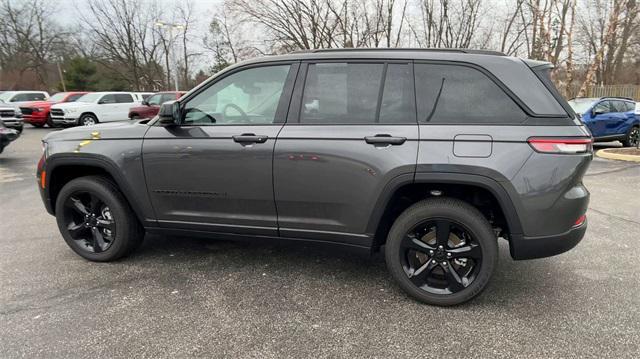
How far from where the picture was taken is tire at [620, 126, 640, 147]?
11.1 m

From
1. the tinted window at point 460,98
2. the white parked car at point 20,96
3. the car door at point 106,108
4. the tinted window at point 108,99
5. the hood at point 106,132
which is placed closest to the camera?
the tinted window at point 460,98

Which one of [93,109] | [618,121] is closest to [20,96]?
[93,109]

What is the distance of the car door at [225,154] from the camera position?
9.87ft

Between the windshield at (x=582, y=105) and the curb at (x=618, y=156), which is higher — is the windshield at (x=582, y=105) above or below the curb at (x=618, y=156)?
above

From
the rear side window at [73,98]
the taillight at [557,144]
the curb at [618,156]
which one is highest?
the rear side window at [73,98]

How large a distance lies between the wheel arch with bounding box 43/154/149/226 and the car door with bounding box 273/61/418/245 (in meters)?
1.38

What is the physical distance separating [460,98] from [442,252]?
111cm

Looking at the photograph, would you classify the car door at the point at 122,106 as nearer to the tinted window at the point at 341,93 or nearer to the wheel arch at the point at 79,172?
the wheel arch at the point at 79,172

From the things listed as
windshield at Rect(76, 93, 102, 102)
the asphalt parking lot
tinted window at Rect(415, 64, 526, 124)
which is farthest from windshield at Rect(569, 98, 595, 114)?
windshield at Rect(76, 93, 102, 102)

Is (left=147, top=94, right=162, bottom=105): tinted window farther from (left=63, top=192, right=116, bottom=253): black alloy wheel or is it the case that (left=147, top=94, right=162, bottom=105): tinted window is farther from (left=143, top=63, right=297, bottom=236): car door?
(left=143, top=63, right=297, bottom=236): car door

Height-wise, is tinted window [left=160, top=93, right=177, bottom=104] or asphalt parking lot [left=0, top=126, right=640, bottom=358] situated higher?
tinted window [left=160, top=93, right=177, bottom=104]

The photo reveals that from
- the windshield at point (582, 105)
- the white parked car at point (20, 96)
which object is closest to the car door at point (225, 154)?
the windshield at point (582, 105)

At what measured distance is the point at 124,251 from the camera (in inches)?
140

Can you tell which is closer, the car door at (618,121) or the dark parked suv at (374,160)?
the dark parked suv at (374,160)
